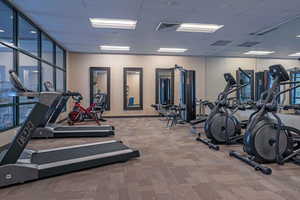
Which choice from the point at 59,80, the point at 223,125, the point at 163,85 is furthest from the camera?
the point at 163,85

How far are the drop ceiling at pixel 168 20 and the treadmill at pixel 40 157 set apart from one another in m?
2.33

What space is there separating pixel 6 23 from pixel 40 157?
2992 mm

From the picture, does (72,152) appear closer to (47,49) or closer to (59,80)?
(47,49)

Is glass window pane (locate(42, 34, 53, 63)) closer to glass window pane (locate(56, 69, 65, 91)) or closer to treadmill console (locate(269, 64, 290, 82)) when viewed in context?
glass window pane (locate(56, 69, 65, 91))

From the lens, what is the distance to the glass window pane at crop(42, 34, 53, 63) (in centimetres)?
616

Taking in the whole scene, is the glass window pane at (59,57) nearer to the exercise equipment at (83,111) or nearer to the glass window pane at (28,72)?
the exercise equipment at (83,111)

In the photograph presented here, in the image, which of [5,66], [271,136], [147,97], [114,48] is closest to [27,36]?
[5,66]

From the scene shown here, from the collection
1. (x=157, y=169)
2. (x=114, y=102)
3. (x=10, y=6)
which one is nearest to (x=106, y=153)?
(x=157, y=169)

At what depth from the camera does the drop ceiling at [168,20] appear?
395 centimetres

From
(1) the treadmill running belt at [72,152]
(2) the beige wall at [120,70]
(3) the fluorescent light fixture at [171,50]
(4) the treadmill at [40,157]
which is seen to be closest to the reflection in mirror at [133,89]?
(2) the beige wall at [120,70]

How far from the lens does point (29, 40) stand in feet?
17.3

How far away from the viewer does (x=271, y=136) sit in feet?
10.1

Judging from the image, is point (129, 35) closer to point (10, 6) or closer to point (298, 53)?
point (10, 6)

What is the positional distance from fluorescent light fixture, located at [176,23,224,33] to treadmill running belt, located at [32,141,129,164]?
353cm
